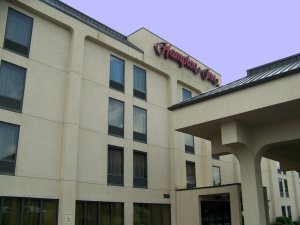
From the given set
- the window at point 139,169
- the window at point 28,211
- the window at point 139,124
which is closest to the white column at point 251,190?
the window at point 139,169

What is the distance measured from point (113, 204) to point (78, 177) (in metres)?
3.21

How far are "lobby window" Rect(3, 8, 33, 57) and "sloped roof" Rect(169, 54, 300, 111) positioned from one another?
8.96 m

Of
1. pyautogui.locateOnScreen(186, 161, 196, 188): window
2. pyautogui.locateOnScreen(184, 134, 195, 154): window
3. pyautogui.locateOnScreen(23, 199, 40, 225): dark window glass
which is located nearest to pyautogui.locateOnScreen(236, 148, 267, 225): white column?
pyautogui.locateOnScreen(23, 199, 40, 225): dark window glass

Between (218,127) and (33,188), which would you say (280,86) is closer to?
(218,127)

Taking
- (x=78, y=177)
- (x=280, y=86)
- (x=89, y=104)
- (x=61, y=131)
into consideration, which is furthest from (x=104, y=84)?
(x=280, y=86)

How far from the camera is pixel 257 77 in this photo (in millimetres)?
16938

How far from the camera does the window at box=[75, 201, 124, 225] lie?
20.4 meters

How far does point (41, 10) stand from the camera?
20.8 meters

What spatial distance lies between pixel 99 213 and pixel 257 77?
39.3 ft

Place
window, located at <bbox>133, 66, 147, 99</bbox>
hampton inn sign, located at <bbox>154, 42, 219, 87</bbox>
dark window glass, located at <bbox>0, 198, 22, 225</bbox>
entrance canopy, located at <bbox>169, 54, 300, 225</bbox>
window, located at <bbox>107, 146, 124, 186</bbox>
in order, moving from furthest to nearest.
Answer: hampton inn sign, located at <bbox>154, 42, 219, 87</bbox>, window, located at <bbox>133, 66, 147, 99</bbox>, window, located at <bbox>107, 146, 124, 186</bbox>, dark window glass, located at <bbox>0, 198, 22, 225</bbox>, entrance canopy, located at <bbox>169, 54, 300, 225</bbox>

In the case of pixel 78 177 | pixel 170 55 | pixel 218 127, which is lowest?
pixel 78 177

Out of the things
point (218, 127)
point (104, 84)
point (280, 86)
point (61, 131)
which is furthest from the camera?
point (104, 84)

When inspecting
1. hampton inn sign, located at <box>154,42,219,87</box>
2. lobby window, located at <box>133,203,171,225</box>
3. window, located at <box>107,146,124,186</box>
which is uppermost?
hampton inn sign, located at <box>154,42,219,87</box>

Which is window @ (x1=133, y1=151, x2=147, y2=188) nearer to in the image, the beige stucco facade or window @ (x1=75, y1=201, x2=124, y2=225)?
the beige stucco facade
